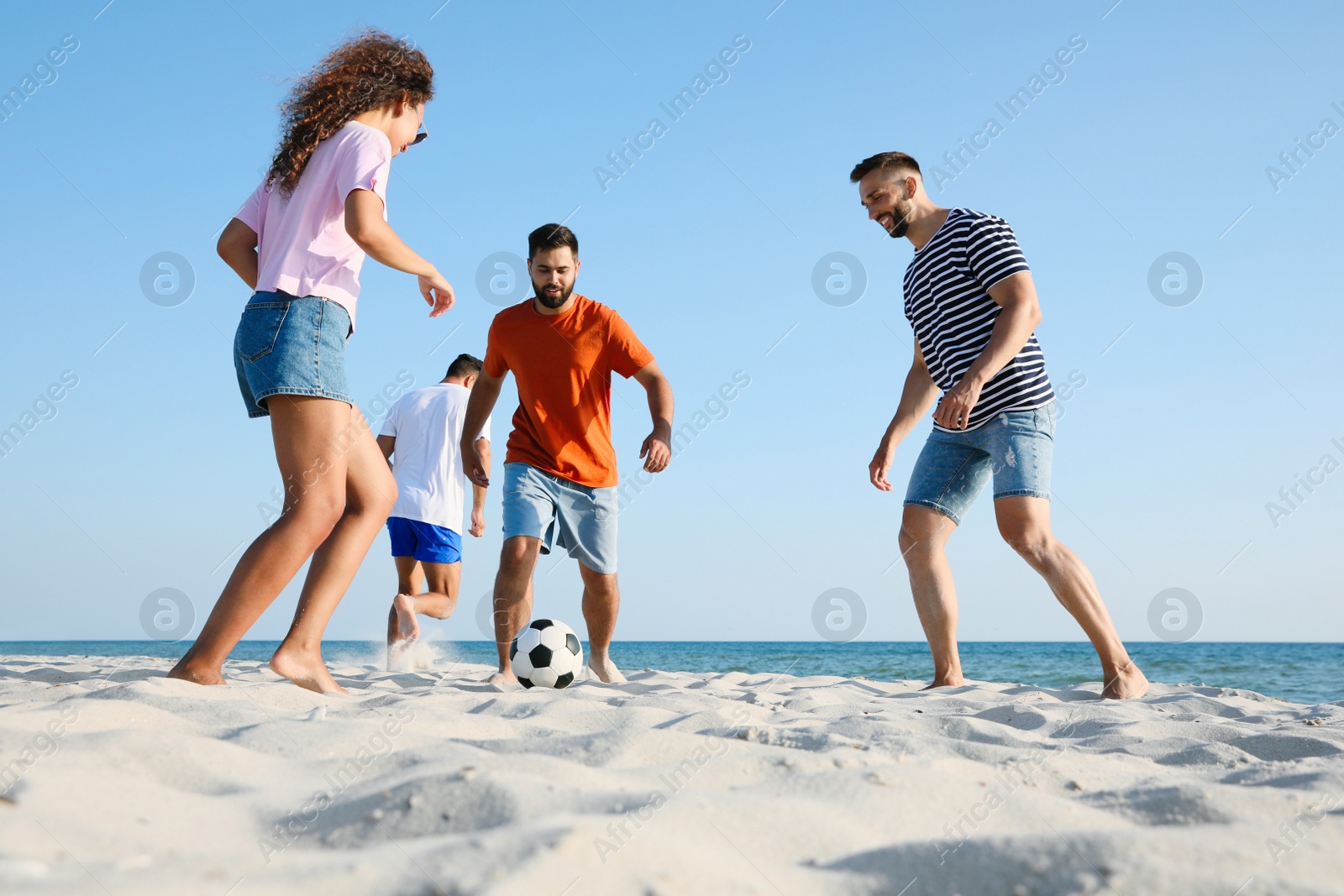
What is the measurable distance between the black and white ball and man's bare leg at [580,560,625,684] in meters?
0.39

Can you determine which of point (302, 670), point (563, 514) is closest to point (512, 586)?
point (563, 514)

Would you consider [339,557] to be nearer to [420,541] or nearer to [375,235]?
[375,235]

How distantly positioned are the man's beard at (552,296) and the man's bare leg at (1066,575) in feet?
7.19

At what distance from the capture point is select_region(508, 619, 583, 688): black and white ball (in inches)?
152

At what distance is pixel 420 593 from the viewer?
5.77m

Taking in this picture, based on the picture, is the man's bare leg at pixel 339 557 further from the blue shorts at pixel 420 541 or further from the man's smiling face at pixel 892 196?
the man's smiling face at pixel 892 196

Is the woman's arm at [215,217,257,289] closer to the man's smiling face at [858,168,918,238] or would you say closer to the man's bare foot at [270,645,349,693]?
the man's bare foot at [270,645,349,693]

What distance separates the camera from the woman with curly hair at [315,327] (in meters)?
2.69

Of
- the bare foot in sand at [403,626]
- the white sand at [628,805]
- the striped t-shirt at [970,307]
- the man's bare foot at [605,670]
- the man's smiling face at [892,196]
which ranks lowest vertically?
the white sand at [628,805]

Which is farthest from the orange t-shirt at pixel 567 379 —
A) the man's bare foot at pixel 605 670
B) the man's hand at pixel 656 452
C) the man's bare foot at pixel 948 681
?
the man's bare foot at pixel 948 681

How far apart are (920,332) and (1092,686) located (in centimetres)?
186

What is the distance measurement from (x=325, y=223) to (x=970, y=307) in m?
2.58

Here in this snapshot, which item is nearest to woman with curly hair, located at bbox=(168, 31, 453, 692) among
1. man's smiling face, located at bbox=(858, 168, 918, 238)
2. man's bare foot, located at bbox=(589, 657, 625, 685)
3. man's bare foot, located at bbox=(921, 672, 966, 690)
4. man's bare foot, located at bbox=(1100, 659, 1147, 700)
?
man's bare foot, located at bbox=(589, 657, 625, 685)

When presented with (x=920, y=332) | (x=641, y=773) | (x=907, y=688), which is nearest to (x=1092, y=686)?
(x=907, y=688)
